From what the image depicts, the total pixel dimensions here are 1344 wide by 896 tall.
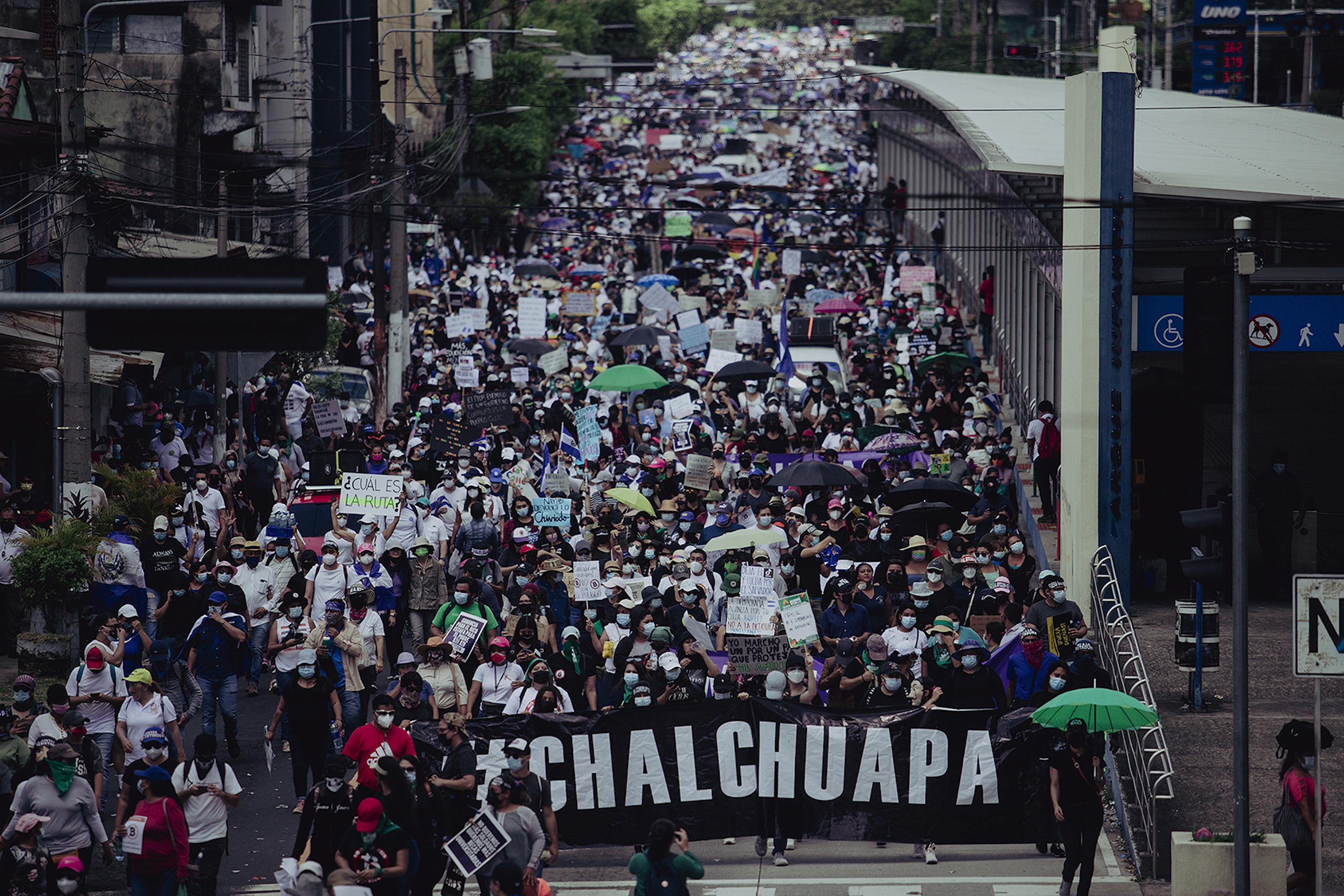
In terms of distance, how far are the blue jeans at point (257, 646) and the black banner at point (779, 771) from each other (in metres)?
4.19

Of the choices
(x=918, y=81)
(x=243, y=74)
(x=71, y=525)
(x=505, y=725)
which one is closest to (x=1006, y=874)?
(x=505, y=725)

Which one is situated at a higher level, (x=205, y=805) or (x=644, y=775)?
(x=205, y=805)

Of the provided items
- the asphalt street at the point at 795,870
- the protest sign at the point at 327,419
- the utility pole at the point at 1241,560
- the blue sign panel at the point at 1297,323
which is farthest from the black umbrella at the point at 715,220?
the utility pole at the point at 1241,560

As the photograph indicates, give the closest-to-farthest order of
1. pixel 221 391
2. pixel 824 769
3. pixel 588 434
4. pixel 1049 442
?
pixel 824 769, pixel 1049 442, pixel 588 434, pixel 221 391

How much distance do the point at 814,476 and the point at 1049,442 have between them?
3.58 meters

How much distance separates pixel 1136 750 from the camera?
14016 mm

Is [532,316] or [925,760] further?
[532,316]

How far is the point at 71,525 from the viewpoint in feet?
56.5

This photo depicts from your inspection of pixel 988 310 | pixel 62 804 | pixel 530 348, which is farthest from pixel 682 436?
pixel 62 804

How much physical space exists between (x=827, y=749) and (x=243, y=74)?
2691 centimetres

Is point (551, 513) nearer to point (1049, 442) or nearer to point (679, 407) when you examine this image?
point (679, 407)

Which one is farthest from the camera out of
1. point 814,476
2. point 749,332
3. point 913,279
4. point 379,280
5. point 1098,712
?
point 913,279

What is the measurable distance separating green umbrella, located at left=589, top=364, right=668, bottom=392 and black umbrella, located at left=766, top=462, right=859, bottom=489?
17.7 feet

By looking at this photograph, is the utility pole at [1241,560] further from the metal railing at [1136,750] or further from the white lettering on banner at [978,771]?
the white lettering on banner at [978,771]
